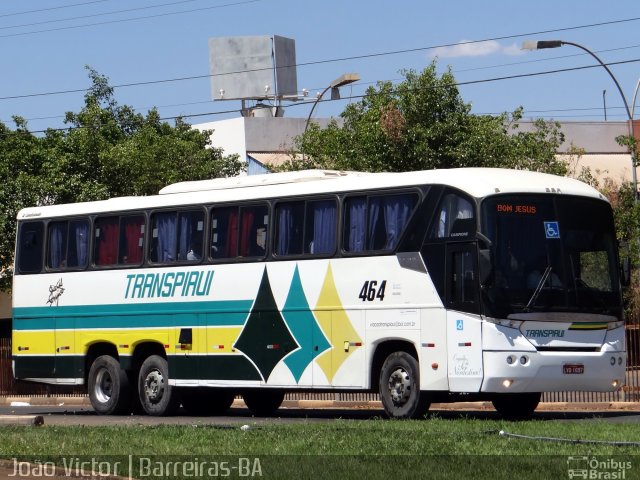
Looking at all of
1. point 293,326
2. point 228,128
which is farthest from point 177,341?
point 228,128

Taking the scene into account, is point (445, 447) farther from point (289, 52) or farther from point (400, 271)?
point (289, 52)

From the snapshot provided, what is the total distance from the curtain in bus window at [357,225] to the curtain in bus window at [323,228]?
34 centimetres

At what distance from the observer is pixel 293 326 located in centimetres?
2289

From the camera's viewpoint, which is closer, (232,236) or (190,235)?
(232,236)

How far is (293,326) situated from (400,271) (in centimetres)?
258

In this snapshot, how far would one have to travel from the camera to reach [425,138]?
144 feet

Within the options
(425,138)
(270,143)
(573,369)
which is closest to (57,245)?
(573,369)

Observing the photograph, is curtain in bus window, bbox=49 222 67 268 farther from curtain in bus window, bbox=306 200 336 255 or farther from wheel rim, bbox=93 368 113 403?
curtain in bus window, bbox=306 200 336 255

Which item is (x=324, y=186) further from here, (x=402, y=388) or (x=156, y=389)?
(x=156, y=389)

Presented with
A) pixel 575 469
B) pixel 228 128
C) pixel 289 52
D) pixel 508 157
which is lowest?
pixel 575 469

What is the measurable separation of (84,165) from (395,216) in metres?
27.8

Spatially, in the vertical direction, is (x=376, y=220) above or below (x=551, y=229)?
above

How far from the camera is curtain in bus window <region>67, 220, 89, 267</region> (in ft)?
86.9

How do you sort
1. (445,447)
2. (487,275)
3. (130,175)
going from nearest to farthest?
(445,447), (487,275), (130,175)
